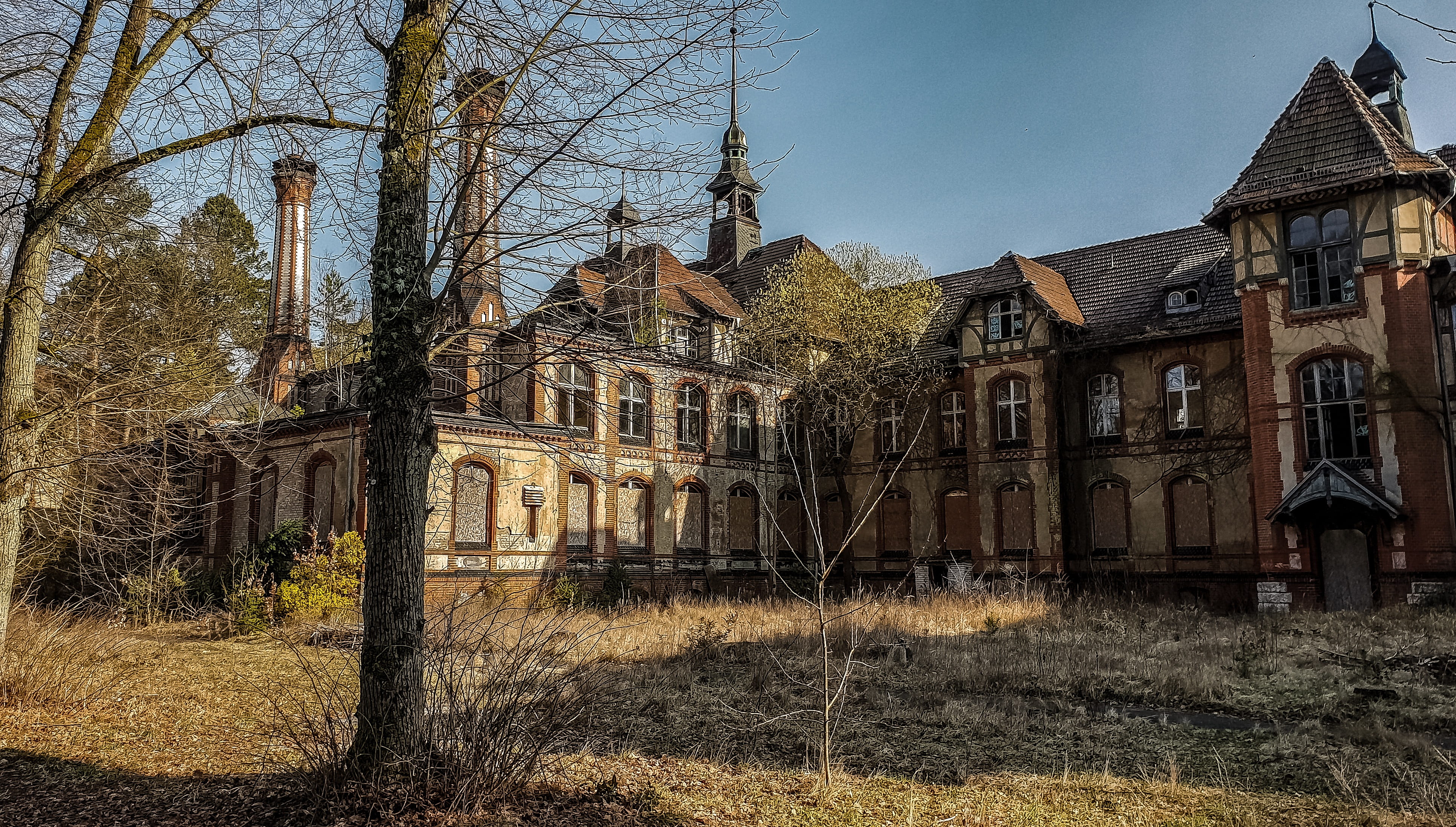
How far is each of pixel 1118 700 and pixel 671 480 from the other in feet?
60.3

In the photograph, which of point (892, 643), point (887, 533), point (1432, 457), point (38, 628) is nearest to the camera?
point (38, 628)

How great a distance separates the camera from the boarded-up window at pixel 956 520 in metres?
28.7

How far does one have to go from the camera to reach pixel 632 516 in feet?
90.4

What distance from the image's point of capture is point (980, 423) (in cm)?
2814

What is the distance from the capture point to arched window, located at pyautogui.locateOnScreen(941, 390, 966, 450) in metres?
29.4

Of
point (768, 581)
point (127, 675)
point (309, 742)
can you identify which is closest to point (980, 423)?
point (768, 581)

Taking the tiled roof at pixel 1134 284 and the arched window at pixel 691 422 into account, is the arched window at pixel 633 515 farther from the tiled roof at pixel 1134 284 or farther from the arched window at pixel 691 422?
the tiled roof at pixel 1134 284

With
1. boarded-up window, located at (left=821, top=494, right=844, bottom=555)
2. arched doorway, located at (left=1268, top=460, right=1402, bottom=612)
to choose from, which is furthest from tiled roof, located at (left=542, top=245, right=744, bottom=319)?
boarded-up window, located at (left=821, top=494, right=844, bottom=555)

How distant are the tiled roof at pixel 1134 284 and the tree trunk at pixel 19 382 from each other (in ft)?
76.4

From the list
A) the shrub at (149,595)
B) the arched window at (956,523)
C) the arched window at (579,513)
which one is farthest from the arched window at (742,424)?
the shrub at (149,595)

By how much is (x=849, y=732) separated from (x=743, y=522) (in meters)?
21.6

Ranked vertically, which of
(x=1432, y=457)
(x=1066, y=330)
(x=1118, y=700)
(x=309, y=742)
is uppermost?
(x=1066, y=330)

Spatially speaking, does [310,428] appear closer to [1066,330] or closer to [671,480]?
[671,480]

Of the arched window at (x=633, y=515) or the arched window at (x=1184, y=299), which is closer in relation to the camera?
the arched window at (x=1184, y=299)
